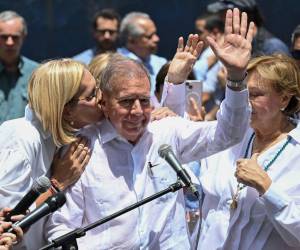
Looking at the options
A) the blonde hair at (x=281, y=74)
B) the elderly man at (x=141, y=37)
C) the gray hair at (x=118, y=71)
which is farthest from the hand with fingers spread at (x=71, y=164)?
the elderly man at (x=141, y=37)

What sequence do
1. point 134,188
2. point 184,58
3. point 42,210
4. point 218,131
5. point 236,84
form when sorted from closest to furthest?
point 42,210
point 236,84
point 218,131
point 134,188
point 184,58

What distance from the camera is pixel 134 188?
14.6ft

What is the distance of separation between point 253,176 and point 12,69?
14.4 ft

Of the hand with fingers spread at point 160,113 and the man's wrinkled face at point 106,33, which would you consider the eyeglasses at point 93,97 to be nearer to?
the hand with fingers spread at point 160,113

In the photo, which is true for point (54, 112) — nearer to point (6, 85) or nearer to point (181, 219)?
point (181, 219)

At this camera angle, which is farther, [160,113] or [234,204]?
[160,113]

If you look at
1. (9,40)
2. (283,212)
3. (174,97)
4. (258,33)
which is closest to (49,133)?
(174,97)

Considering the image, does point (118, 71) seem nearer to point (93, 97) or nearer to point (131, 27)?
point (93, 97)

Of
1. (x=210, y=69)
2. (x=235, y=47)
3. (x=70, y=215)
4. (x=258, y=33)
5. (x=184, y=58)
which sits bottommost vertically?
(x=210, y=69)

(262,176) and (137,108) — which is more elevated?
(137,108)

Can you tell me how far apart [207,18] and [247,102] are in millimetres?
5403

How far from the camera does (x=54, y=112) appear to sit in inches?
174

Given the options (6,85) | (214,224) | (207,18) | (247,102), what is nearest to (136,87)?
(247,102)

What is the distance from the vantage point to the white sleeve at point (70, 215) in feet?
14.6
